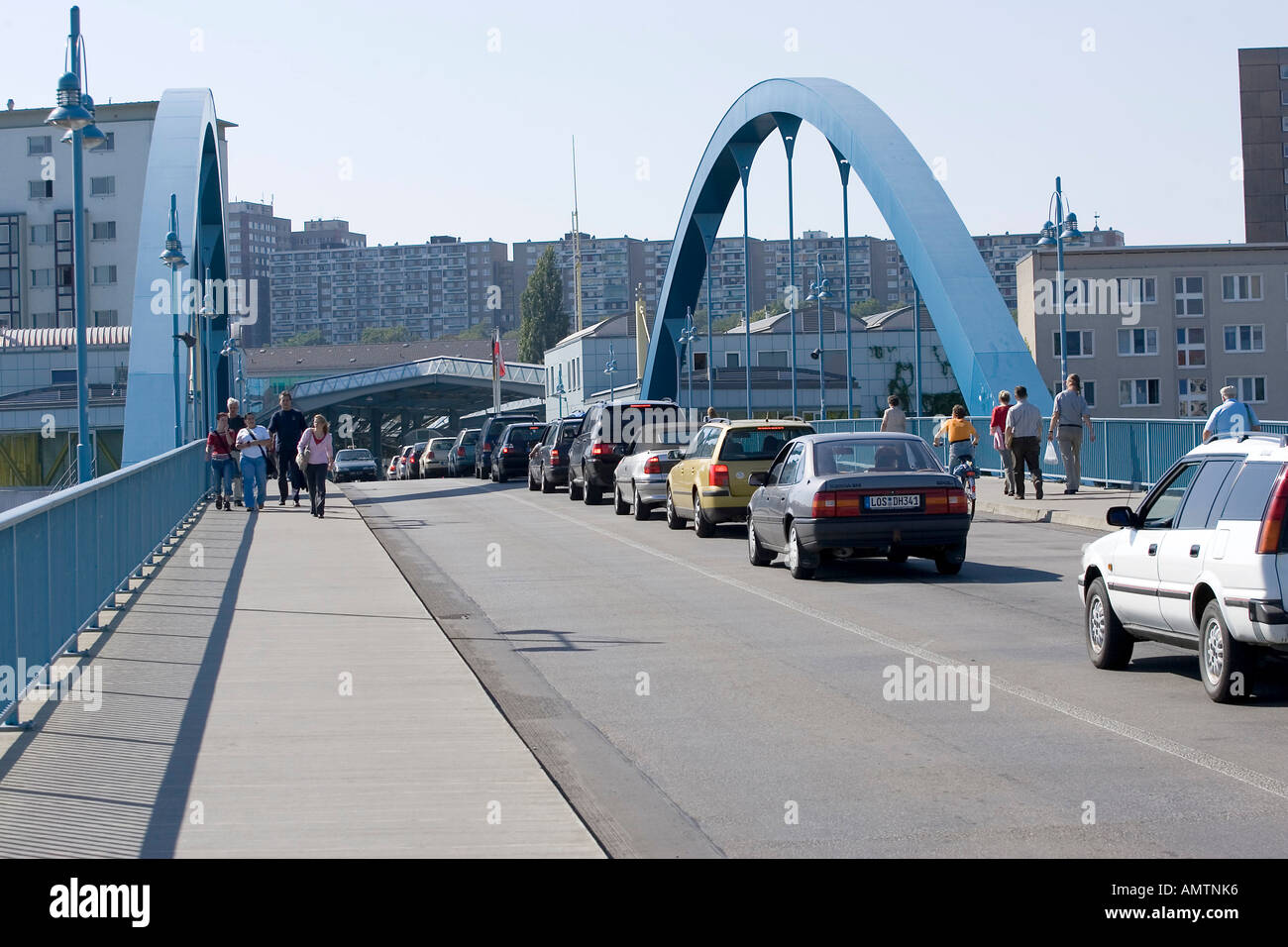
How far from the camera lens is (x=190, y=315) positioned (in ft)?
145

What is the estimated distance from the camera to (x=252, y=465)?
28891 millimetres

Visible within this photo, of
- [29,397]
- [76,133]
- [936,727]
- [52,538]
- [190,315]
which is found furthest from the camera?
[29,397]

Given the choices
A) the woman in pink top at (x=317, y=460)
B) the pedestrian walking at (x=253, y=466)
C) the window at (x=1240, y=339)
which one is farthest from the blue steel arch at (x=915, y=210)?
the window at (x=1240, y=339)

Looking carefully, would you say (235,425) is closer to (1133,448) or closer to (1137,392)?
(1133,448)

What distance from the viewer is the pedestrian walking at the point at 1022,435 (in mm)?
25984

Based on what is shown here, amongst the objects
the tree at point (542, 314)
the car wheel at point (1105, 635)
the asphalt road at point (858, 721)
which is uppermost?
the tree at point (542, 314)

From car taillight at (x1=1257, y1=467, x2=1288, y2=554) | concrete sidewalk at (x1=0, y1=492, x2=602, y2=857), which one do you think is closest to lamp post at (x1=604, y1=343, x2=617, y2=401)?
concrete sidewalk at (x1=0, y1=492, x2=602, y2=857)

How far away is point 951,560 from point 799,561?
61.4 inches

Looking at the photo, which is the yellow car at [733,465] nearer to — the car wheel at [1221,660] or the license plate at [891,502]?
the license plate at [891,502]

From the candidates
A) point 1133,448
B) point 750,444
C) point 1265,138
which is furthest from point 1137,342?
point 750,444

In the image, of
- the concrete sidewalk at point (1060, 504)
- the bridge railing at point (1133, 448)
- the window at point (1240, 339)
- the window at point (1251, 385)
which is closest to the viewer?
the concrete sidewalk at point (1060, 504)

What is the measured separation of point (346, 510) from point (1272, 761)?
25.0 metres
